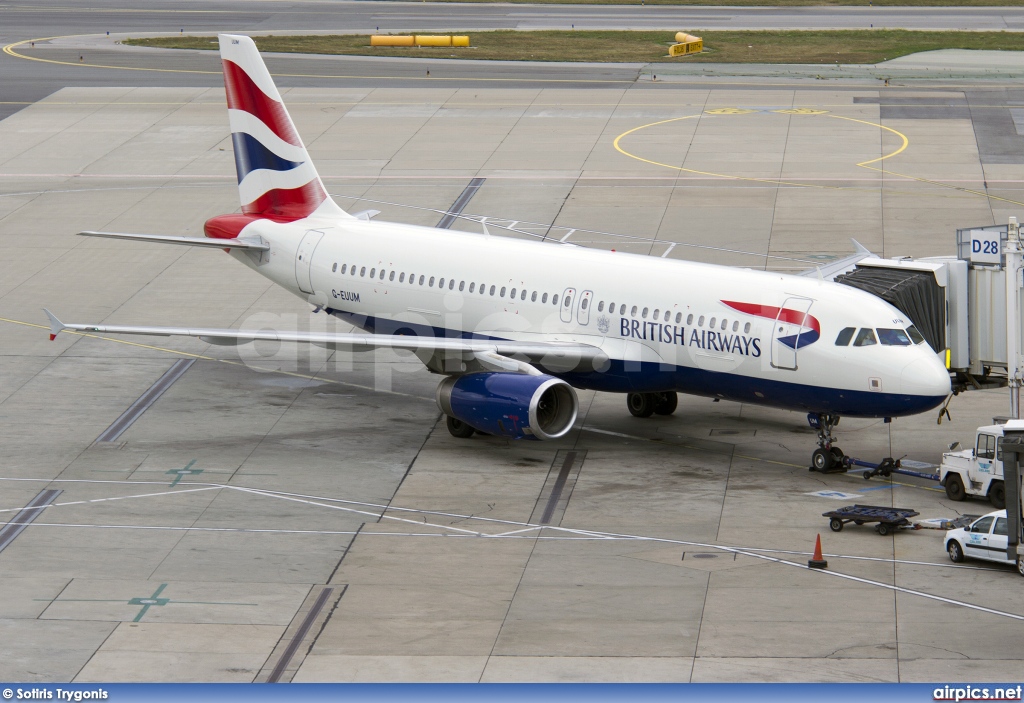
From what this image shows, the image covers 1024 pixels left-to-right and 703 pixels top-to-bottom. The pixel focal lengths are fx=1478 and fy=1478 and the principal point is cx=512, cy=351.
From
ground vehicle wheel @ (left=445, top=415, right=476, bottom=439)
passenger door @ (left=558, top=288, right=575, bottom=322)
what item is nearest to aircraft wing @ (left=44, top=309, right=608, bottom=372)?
passenger door @ (left=558, top=288, right=575, bottom=322)

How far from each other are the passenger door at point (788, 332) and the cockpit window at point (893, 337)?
5.71 feet

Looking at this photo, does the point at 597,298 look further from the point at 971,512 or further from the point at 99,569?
the point at 99,569

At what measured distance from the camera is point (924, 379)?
32.2 metres

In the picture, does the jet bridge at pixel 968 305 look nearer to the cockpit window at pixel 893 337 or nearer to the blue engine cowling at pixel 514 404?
the cockpit window at pixel 893 337

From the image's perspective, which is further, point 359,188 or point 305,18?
point 305,18

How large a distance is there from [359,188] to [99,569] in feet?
111

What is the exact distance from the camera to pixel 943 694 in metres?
16.6

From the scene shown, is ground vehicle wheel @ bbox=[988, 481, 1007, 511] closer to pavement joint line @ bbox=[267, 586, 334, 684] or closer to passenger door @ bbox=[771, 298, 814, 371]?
passenger door @ bbox=[771, 298, 814, 371]

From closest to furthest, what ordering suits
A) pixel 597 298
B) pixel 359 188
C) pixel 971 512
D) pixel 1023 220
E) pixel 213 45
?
1. pixel 971 512
2. pixel 597 298
3. pixel 1023 220
4. pixel 359 188
5. pixel 213 45

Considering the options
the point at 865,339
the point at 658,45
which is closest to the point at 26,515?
the point at 865,339

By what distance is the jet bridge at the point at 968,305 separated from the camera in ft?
111

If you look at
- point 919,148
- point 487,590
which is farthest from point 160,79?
point 487,590

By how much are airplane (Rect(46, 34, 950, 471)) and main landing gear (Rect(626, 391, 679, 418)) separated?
4 cm

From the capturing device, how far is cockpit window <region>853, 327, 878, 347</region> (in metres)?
32.8
